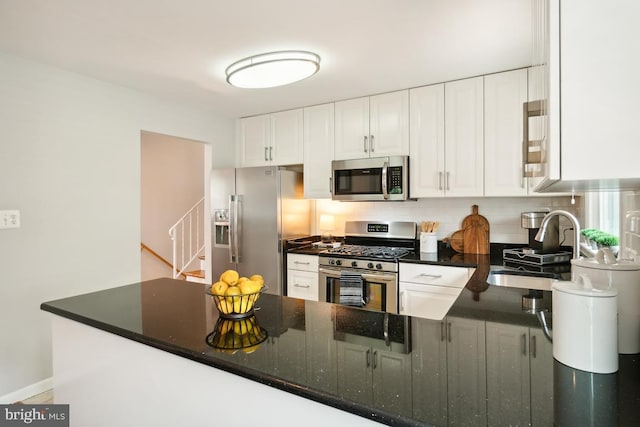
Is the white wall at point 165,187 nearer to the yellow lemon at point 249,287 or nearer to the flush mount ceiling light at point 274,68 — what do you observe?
the flush mount ceiling light at point 274,68

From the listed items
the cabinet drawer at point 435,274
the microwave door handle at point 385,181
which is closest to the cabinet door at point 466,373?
the cabinet drawer at point 435,274

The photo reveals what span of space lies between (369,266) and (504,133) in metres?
1.47

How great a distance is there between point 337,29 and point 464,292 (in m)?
1.59

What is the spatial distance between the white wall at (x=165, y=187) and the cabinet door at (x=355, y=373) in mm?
4721

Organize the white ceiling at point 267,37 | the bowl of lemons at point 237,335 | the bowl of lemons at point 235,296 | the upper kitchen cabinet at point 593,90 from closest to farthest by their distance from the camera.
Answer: the upper kitchen cabinet at point 593,90, the bowl of lemons at point 237,335, the bowl of lemons at point 235,296, the white ceiling at point 267,37

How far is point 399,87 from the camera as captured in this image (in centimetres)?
305

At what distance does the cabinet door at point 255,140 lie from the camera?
153 inches

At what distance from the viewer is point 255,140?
3969 mm

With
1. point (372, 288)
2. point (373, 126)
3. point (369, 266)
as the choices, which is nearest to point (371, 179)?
point (373, 126)

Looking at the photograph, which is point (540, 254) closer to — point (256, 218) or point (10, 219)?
point (256, 218)

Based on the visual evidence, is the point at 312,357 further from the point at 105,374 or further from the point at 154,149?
the point at 154,149

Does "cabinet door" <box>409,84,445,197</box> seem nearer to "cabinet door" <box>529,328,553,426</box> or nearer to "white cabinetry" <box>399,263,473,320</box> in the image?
"white cabinetry" <box>399,263,473,320</box>

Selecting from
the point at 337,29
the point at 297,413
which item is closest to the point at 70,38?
the point at 337,29

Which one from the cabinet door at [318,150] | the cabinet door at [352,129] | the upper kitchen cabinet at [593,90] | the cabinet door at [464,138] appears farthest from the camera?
the cabinet door at [318,150]
